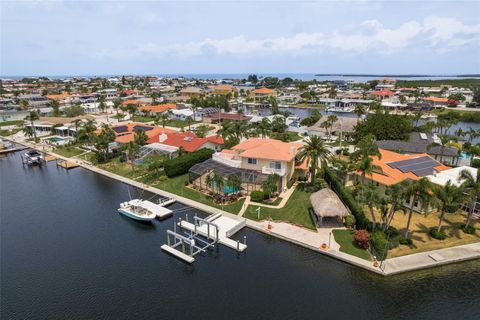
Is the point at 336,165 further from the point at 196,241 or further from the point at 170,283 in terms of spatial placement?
the point at 170,283

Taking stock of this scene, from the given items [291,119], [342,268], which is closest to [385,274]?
[342,268]

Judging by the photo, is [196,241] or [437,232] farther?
[196,241]

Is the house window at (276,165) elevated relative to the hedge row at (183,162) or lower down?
elevated

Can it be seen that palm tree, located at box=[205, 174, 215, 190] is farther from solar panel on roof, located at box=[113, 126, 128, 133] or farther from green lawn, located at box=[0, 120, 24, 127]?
green lawn, located at box=[0, 120, 24, 127]

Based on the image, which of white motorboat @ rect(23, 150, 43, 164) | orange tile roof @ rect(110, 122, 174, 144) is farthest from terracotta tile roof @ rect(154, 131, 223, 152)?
white motorboat @ rect(23, 150, 43, 164)

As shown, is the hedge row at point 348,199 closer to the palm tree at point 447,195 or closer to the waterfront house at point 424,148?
the palm tree at point 447,195

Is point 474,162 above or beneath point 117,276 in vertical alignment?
above

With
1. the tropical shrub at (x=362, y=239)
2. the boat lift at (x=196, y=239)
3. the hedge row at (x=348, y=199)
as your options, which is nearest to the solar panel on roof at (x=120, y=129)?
the boat lift at (x=196, y=239)
